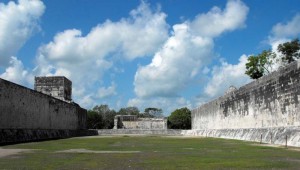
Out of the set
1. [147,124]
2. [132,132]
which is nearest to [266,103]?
[132,132]

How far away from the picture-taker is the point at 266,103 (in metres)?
17.9

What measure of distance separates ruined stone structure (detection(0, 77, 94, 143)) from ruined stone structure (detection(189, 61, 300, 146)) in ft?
38.2

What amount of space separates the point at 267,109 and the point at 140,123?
40885 mm

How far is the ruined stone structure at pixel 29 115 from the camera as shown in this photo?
1964 cm

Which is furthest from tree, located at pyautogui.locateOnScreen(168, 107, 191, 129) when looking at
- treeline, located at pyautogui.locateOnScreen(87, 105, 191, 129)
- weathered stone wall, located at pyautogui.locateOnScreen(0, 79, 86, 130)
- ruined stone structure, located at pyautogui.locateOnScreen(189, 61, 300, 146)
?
ruined stone structure, located at pyautogui.locateOnScreen(189, 61, 300, 146)

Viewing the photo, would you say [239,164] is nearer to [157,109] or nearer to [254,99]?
[254,99]

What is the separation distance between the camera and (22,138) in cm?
2139

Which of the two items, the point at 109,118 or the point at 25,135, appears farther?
the point at 109,118

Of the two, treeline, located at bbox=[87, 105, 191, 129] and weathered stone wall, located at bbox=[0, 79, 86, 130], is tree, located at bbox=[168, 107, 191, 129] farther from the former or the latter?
weathered stone wall, located at bbox=[0, 79, 86, 130]

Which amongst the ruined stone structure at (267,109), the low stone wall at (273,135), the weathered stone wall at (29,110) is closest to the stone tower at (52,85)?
the weathered stone wall at (29,110)

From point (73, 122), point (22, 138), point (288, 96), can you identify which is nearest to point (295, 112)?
point (288, 96)

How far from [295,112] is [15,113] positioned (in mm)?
14273

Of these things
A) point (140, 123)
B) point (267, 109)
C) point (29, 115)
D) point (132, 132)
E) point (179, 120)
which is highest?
point (267, 109)

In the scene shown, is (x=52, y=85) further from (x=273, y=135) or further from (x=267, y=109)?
(x=273, y=135)
